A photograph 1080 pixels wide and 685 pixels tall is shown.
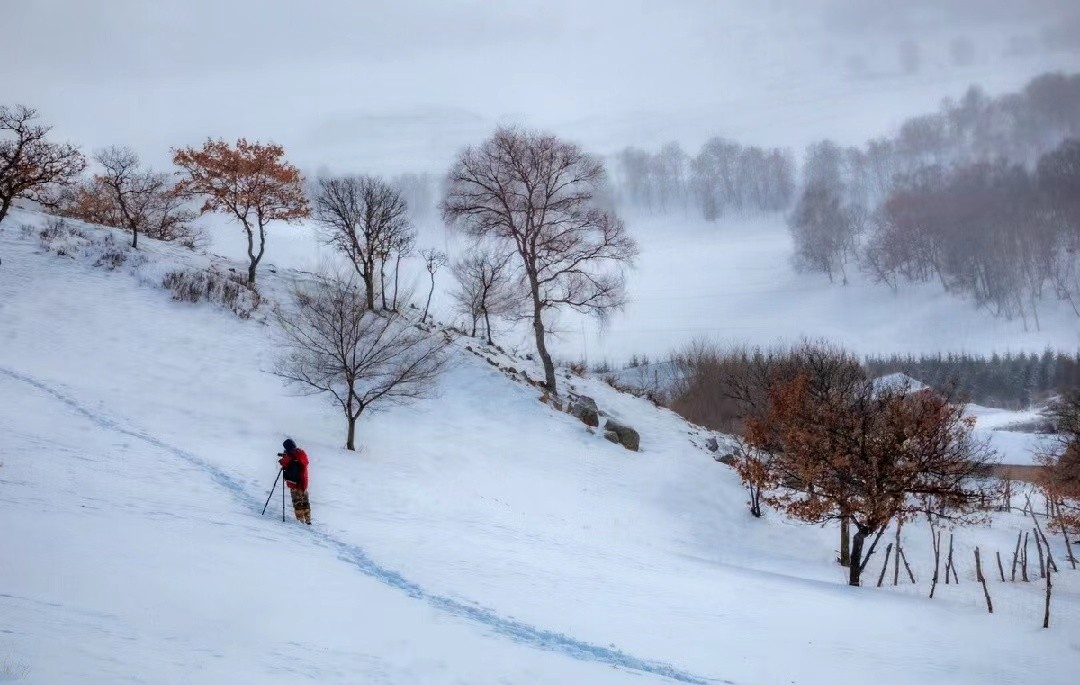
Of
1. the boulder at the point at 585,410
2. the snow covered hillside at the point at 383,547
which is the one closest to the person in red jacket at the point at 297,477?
the snow covered hillside at the point at 383,547

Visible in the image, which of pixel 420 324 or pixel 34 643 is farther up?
pixel 420 324

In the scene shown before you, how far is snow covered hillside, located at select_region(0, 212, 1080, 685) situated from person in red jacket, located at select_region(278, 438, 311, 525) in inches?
17.1

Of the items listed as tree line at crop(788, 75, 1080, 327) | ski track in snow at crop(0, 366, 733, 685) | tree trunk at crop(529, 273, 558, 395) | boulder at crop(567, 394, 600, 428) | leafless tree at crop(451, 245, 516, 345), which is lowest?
ski track in snow at crop(0, 366, 733, 685)

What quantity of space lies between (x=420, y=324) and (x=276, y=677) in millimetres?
25822

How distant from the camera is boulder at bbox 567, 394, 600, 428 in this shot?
28.5 metres

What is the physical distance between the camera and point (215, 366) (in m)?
24.8

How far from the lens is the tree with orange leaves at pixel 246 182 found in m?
31.2

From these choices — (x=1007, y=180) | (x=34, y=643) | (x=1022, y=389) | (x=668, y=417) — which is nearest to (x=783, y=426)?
(x=668, y=417)

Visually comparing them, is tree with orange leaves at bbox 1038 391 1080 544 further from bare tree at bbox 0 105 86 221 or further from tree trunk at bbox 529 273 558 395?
bare tree at bbox 0 105 86 221

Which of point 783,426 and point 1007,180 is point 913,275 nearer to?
point 1007,180

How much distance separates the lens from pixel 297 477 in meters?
Answer: 13.9

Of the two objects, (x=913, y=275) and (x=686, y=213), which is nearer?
(x=913, y=275)

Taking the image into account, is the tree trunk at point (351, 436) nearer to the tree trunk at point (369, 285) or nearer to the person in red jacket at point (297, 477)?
the person in red jacket at point (297, 477)


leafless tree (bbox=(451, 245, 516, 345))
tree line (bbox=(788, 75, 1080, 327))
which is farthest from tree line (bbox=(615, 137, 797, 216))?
leafless tree (bbox=(451, 245, 516, 345))
